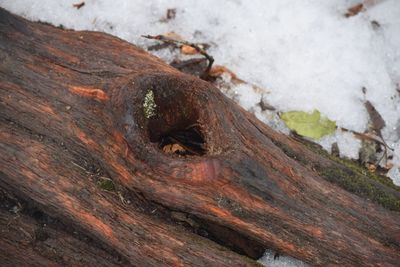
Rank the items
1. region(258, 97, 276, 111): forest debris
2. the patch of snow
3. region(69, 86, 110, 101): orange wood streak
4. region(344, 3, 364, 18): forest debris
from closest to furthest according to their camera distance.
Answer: region(69, 86, 110, 101): orange wood streak
the patch of snow
region(258, 97, 276, 111): forest debris
region(344, 3, 364, 18): forest debris

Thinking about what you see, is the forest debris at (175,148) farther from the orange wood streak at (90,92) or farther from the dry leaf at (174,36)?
the dry leaf at (174,36)

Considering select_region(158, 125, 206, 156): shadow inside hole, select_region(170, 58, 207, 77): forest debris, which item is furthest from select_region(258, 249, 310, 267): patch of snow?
select_region(170, 58, 207, 77): forest debris

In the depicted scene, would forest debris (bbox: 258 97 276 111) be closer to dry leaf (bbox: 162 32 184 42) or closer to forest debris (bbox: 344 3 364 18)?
dry leaf (bbox: 162 32 184 42)

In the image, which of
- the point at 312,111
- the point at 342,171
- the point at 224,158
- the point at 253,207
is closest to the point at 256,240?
the point at 253,207

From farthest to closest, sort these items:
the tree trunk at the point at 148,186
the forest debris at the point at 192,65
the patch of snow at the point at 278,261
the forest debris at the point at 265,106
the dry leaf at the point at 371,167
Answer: the forest debris at the point at 192,65
the forest debris at the point at 265,106
the dry leaf at the point at 371,167
the patch of snow at the point at 278,261
the tree trunk at the point at 148,186

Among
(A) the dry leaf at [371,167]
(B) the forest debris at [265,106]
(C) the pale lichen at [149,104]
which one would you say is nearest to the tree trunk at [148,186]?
(C) the pale lichen at [149,104]

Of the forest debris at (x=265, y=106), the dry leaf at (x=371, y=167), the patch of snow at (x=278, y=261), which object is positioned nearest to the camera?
the patch of snow at (x=278, y=261)

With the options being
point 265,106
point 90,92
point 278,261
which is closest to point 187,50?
point 265,106

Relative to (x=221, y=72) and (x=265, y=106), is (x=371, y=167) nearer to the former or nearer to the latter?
(x=265, y=106)
